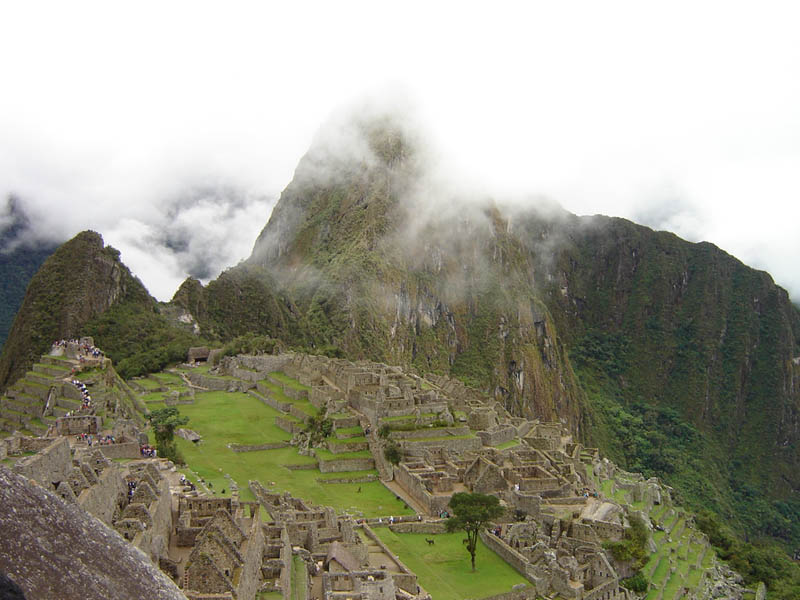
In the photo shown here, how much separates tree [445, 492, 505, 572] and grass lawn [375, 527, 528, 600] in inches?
23.9

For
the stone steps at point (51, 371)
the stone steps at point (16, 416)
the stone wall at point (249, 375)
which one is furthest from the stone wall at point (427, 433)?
the stone wall at point (249, 375)

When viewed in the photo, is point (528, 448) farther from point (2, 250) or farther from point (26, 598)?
point (2, 250)

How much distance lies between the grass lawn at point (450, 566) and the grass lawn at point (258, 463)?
357 cm

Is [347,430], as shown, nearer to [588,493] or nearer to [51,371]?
[588,493]

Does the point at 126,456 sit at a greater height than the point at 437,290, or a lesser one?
lesser

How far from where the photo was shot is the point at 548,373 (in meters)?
173

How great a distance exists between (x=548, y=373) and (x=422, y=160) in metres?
56.9

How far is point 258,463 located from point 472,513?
15261 mm

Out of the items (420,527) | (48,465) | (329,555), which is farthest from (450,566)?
(48,465)

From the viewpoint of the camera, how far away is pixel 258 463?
42281 mm

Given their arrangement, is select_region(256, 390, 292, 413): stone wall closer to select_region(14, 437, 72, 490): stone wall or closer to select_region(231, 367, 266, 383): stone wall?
select_region(231, 367, 266, 383): stone wall

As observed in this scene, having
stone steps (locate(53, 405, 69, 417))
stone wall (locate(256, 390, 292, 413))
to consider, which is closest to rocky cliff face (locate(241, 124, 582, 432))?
stone wall (locate(256, 390, 292, 413))

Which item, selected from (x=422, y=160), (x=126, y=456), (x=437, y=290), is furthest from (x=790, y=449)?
(x=126, y=456)

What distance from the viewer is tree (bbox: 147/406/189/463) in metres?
35.7
